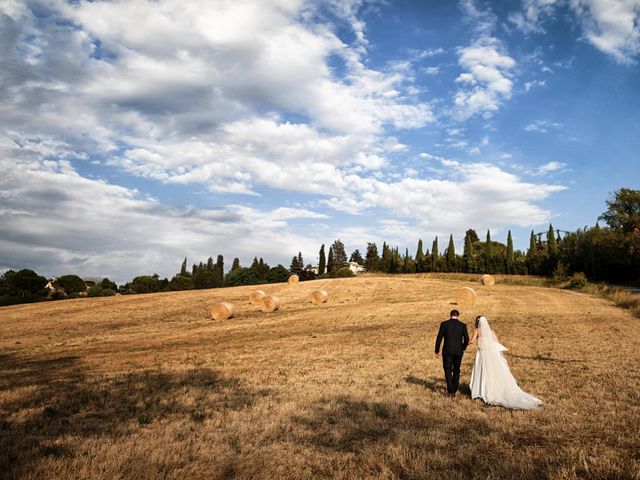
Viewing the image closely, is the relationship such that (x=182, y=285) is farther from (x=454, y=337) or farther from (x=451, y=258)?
(x=454, y=337)

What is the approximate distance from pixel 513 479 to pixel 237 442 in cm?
473

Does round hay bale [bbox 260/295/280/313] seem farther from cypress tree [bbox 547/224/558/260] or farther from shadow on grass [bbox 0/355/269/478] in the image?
cypress tree [bbox 547/224/558/260]

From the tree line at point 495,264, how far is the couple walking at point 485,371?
5975cm

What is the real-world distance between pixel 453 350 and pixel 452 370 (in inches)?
26.5

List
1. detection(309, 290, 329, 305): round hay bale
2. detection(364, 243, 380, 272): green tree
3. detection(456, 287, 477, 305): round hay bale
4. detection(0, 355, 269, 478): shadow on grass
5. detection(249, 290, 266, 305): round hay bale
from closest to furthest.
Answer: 1. detection(0, 355, 269, 478): shadow on grass
2. detection(456, 287, 477, 305): round hay bale
3. detection(249, 290, 266, 305): round hay bale
4. detection(309, 290, 329, 305): round hay bale
5. detection(364, 243, 380, 272): green tree

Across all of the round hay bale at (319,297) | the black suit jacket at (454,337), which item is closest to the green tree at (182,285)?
the round hay bale at (319,297)

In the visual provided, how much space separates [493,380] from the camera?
11398 mm

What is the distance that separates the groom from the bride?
44 centimetres

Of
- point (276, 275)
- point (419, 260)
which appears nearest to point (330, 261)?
point (276, 275)

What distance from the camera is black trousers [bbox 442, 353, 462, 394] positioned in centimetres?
1201

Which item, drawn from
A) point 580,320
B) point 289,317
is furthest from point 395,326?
point 580,320

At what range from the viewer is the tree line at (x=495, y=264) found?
70.4 m

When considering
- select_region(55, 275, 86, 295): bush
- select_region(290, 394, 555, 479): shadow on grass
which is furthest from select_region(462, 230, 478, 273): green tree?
select_region(290, 394, 555, 479): shadow on grass

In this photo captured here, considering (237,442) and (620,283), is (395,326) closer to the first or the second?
(237,442)
